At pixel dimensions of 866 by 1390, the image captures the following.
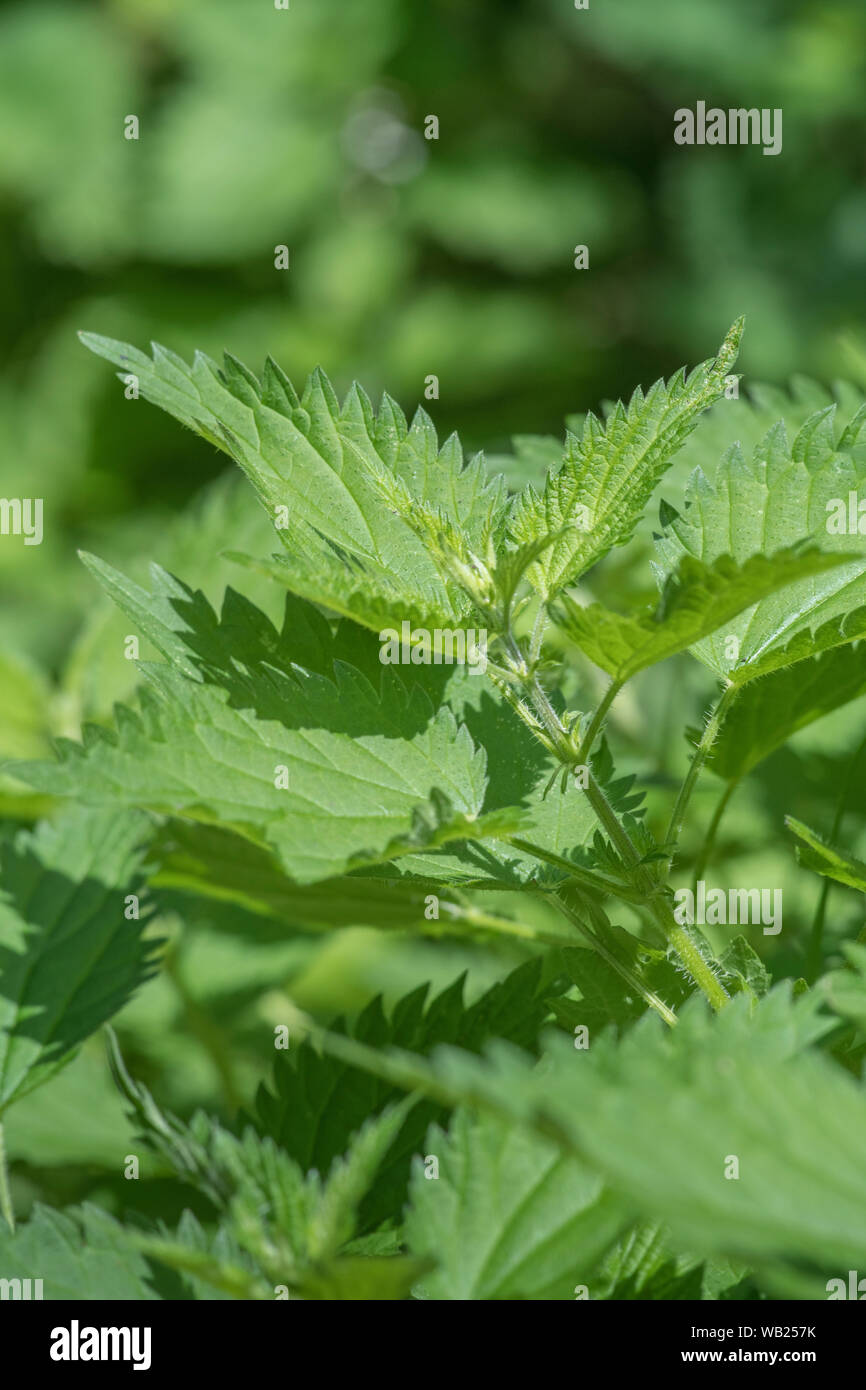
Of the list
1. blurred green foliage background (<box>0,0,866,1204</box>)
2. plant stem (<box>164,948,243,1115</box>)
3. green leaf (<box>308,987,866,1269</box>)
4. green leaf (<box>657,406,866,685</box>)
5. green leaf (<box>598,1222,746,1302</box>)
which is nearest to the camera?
green leaf (<box>308,987,866,1269</box>)

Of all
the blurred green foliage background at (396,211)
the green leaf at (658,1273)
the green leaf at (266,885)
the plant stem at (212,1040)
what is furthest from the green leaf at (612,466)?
the blurred green foliage background at (396,211)

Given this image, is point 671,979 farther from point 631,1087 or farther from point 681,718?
point 681,718

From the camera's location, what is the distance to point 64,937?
0.88 metres

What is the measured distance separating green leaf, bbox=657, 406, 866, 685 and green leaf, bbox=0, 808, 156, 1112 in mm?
375

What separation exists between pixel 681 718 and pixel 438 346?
2.25m

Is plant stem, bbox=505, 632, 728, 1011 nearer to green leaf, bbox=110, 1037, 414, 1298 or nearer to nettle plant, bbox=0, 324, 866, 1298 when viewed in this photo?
nettle plant, bbox=0, 324, 866, 1298

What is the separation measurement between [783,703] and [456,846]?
240mm

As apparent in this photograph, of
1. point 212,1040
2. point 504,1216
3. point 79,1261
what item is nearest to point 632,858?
point 504,1216

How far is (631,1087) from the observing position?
1.72 feet

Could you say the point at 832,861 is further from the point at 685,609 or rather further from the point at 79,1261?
the point at 79,1261

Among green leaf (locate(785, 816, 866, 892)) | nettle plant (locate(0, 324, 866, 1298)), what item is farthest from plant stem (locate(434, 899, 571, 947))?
green leaf (locate(785, 816, 866, 892))

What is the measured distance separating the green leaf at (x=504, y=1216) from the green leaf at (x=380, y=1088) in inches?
6.9

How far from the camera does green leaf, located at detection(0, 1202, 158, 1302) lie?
2.37 feet
